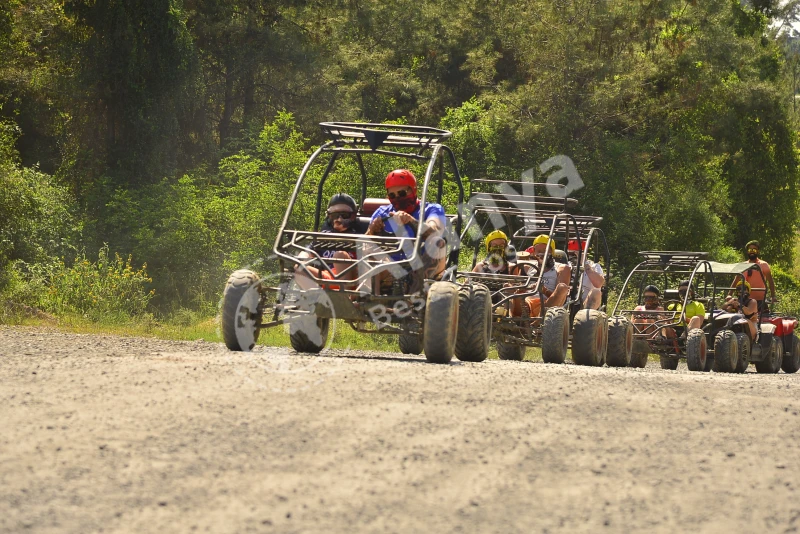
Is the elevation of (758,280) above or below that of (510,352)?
above

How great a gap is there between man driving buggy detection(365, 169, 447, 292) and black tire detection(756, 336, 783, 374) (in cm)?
1018

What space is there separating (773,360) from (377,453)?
1547 cm

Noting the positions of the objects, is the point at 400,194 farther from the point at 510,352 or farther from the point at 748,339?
the point at 748,339

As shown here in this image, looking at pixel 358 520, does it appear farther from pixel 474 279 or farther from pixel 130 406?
pixel 474 279

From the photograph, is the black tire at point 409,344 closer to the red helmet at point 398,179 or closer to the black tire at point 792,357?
the red helmet at point 398,179

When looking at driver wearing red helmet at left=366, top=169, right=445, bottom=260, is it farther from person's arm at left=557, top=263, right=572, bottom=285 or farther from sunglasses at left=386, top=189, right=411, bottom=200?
person's arm at left=557, top=263, right=572, bottom=285

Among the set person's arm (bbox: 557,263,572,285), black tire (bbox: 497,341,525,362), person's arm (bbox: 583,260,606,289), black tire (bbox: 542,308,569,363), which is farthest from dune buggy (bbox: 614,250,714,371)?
black tire (bbox: 542,308,569,363)

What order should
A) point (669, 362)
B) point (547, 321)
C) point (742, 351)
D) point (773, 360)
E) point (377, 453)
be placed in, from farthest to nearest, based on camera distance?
point (773, 360) < point (669, 362) < point (742, 351) < point (547, 321) < point (377, 453)

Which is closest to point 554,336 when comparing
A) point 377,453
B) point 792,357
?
point 377,453

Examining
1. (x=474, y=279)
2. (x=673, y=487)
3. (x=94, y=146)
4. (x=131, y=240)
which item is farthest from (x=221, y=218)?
(x=673, y=487)

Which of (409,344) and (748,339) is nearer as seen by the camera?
(409,344)

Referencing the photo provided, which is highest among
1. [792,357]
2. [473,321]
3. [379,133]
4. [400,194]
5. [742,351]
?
[379,133]

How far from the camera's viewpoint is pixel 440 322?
10164 millimetres

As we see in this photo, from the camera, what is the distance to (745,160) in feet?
138
